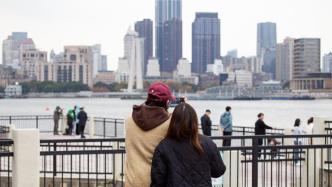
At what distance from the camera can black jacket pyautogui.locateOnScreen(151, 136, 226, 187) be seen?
6.25 metres

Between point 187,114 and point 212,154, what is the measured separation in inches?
18.3

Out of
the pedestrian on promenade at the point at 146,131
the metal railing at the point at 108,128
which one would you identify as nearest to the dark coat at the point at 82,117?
→ the metal railing at the point at 108,128

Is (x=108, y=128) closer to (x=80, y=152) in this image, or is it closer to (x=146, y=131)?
(x=80, y=152)

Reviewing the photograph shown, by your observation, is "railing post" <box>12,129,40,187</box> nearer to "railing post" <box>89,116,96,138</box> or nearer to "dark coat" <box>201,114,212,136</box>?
"dark coat" <box>201,114,212,136</box>

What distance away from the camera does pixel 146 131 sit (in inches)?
257

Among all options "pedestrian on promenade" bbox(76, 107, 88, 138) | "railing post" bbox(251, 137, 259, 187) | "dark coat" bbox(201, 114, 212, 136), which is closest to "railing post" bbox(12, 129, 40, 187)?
"railing post" bbox(251, 137, 259, 187)

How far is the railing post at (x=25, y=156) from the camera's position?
32.1ft

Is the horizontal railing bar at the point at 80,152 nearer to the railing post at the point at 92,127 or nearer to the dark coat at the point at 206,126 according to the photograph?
the dark coat at the point at 206,126

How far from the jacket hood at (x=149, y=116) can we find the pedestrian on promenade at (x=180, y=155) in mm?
218

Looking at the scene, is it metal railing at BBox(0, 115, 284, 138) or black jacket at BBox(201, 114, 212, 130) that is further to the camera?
metal railing at BBox(0, 115, 284, 138)

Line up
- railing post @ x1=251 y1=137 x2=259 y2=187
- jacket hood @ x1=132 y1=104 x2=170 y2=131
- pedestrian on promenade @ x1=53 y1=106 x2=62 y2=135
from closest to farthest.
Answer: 1. jacket hood @ x1=132 y1=104 x2=170 y2=131
2. railing post @ x1=251 y1=137 x2=259 y2=187
3. pedestrian on promenade @ x1=53 y1=106 x2=62 y2=135

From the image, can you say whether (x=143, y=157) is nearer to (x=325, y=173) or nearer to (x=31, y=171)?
(x=31, y=171)

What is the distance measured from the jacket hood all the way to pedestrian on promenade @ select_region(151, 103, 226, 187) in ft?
0.72

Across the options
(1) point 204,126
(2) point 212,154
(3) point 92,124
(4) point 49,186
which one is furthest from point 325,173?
(3) point 92,124
